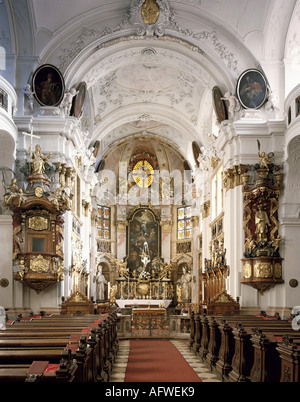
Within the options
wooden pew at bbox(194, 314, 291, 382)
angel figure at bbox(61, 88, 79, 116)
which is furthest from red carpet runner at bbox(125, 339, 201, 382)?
angel figure at bbox(61, 88, 79, 116)

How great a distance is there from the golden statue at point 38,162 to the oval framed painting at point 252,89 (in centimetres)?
688

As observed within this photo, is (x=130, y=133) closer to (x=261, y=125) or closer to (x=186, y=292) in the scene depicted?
(x=186, y=292)

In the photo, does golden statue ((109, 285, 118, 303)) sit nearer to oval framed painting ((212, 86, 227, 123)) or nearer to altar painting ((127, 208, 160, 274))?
altar painting ((127, 208, 160, 274))

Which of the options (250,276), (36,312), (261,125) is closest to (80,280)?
(36,312)

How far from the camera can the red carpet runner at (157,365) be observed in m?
9.35

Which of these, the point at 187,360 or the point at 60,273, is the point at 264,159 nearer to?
the point at 60,273

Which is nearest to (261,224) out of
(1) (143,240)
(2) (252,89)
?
(2) (252,89)

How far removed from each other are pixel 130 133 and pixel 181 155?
3.19 m

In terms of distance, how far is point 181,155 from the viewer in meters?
30.8

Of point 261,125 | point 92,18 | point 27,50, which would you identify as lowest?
point 261,125

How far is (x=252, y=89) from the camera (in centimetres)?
1811

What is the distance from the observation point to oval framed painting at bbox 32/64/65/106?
1756 centimetres

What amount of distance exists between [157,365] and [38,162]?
7715 millimetres

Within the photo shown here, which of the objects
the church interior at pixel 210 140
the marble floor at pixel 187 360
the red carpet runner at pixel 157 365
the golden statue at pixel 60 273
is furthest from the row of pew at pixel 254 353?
the golden statue at pixel 60 273
